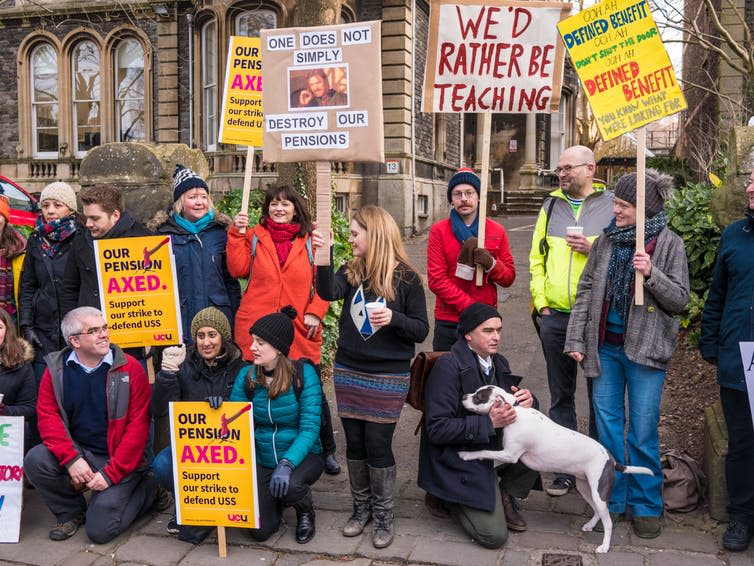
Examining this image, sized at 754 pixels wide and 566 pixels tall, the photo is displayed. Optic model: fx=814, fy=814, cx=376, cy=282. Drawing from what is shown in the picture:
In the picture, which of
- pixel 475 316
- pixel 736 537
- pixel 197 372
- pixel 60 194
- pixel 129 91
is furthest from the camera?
Answer: pixel 129 91

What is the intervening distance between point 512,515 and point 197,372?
6.57 feet

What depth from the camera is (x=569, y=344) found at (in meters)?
4.65

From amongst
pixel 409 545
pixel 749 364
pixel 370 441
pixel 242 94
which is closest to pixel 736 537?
pixel 749 364

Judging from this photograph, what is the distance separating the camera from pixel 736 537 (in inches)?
170

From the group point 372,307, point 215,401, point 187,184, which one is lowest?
point 215,401

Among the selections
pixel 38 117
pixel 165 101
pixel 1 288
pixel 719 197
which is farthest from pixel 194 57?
pixel 719 197

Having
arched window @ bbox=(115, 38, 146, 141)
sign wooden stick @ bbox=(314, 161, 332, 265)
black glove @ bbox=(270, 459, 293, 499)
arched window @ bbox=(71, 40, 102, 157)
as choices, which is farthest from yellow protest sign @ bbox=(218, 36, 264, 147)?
arched window @ bbox=(71, 40, 102, 157)

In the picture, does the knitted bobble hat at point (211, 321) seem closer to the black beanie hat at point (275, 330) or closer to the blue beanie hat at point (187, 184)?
the black beanie hat at point (275, 330)

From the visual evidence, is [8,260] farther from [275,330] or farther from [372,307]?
[372,307]

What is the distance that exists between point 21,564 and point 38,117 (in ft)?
65.8

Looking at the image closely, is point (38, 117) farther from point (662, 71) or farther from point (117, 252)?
point (662, 71)

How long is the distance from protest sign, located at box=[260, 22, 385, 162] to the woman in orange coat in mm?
480

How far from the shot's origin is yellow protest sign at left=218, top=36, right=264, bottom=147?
613 centimetres

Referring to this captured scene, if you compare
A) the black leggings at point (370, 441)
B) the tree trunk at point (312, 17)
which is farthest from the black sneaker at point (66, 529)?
the tree trunk at point (312, 17)
